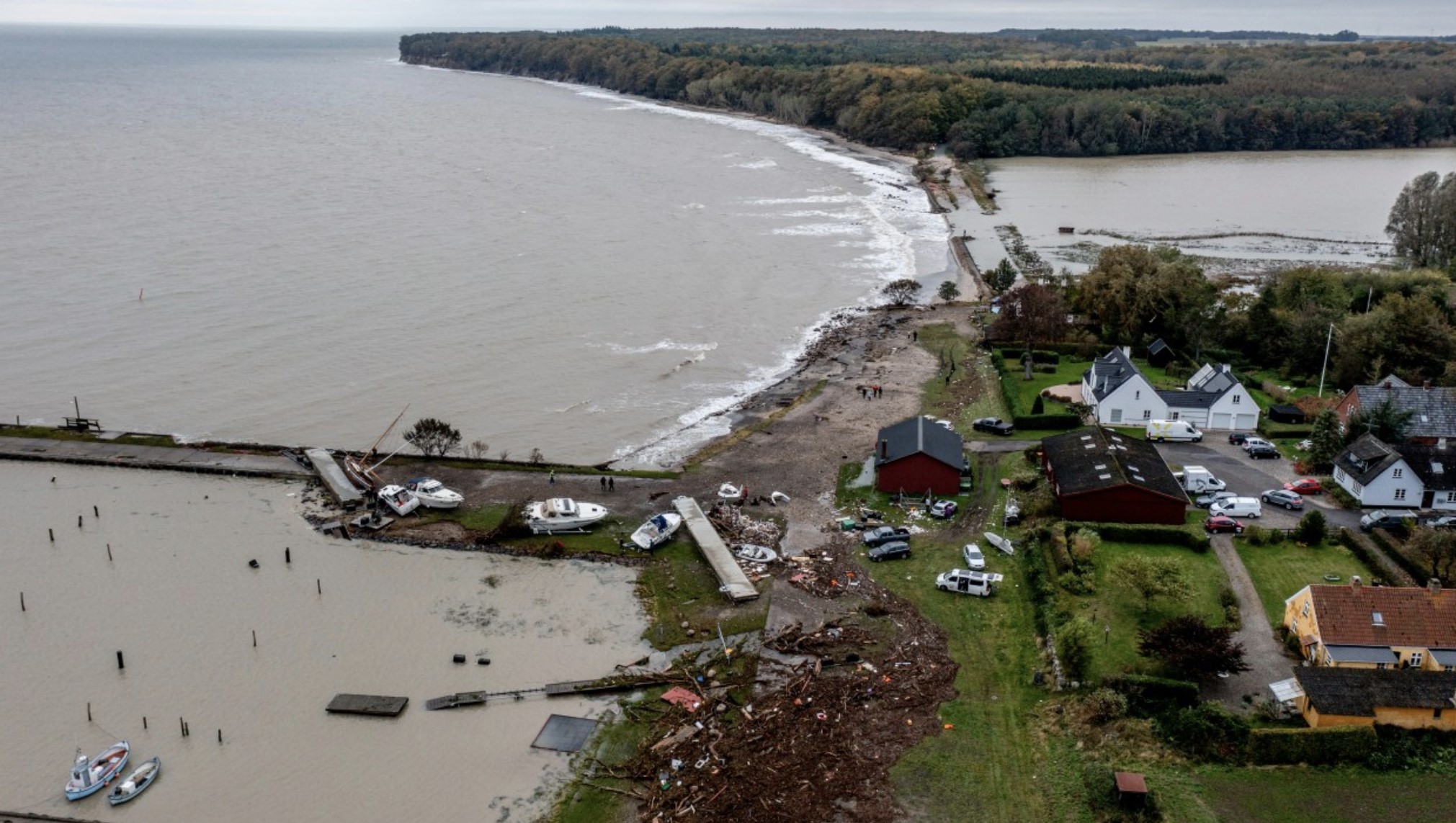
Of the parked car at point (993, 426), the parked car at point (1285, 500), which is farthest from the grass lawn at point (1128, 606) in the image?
the parked car at point (993, 426)

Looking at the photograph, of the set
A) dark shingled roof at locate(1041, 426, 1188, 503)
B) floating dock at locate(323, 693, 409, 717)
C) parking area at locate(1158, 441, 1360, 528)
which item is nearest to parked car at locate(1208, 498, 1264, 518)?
parking area at locate(1158, 441, 1360, 528)

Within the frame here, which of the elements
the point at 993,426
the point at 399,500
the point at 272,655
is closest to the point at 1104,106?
the point at 993,426

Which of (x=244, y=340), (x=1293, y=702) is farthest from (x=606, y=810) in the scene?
(x=244, y=340)

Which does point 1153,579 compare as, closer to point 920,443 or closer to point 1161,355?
point 920,443

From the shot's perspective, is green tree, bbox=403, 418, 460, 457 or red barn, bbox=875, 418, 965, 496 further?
green tree, bbox=403, 418, 460, 457

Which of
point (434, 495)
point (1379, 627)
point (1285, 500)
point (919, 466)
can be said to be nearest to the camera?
point (1379, 627)

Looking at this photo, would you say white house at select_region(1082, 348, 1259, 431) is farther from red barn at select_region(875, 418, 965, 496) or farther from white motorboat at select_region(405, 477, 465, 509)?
white motorboat at select_region(405, 477, 465, 509)

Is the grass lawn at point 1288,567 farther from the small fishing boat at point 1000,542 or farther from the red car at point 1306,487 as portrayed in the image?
the small fishing boat at point 1000,542
